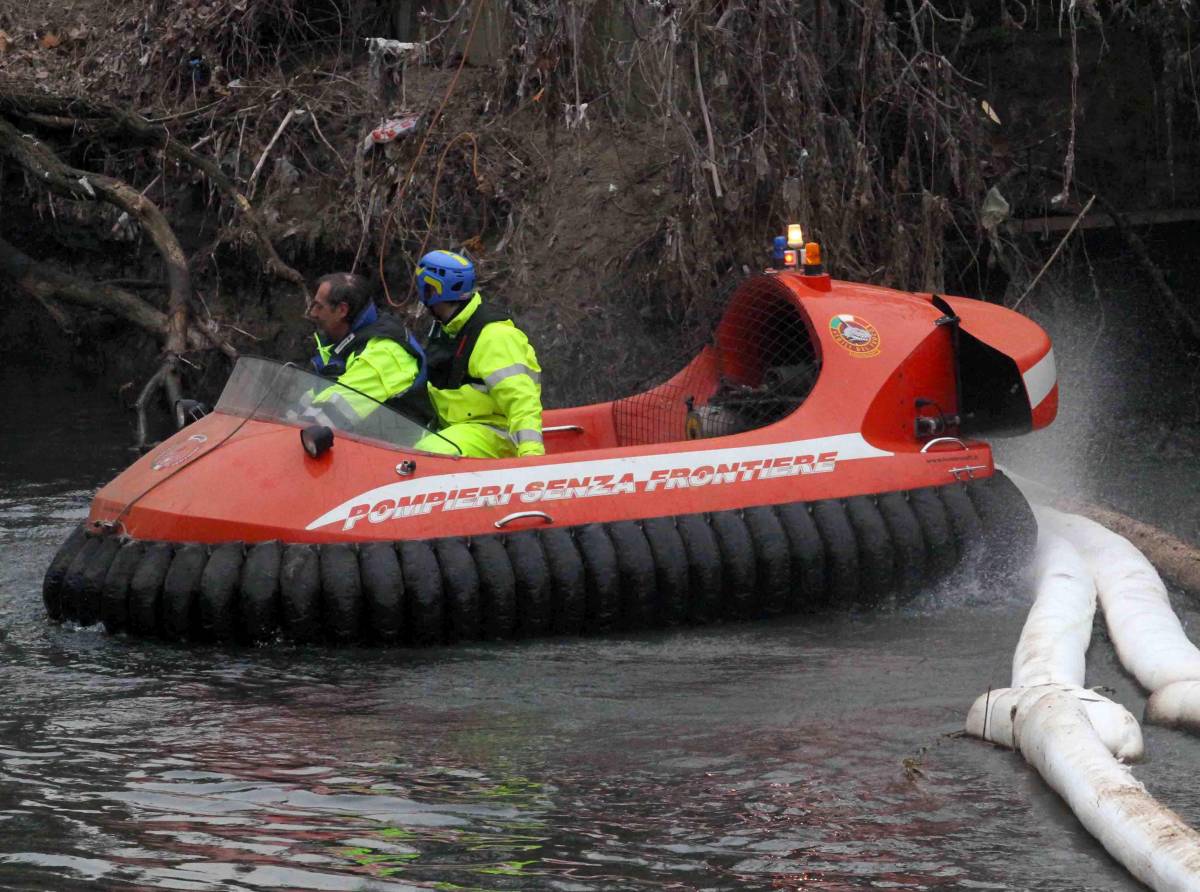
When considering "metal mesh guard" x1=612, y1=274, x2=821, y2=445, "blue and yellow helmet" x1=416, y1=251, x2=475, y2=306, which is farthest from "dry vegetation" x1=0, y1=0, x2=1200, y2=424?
"blue and yellow helmet" x1=416, y1=251, x2=475, y2=306

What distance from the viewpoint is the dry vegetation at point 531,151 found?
8.66 m

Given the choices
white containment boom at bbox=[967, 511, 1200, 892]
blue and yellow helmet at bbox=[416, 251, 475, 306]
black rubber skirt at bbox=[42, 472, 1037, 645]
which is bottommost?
white containment boom at bbox=[967, 511, 1200, 892]

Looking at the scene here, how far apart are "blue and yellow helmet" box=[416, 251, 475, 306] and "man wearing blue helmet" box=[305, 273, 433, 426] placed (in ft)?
0.70

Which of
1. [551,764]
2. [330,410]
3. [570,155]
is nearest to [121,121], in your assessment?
[570,155]

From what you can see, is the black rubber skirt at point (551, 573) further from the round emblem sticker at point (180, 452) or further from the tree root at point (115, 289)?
the tree root at point (115, 289)

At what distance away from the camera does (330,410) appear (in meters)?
6.02

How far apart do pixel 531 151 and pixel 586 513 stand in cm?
A: 497

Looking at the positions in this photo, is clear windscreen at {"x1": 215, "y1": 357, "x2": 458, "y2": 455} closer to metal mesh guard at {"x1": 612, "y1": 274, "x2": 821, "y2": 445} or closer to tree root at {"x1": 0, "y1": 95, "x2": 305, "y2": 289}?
metal mesh guard at {"x1": 612, "y1": 274, "x2": 821, "y2": 445}

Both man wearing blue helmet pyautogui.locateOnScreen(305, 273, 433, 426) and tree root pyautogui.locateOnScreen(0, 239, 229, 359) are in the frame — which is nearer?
man wearing blue helmet pyautogui.locateOnScreen(305, 273, 433, 426)

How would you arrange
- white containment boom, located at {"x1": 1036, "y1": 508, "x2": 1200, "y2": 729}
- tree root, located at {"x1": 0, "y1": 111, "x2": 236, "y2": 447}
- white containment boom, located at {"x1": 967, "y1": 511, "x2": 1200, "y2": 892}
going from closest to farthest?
white containment boom, located at {"x1": 967, "y1": 511, "x2": 1200, "y2": 892}, white containment boom, located at {"x1": 1036, "y1": 508, "x2": 1200, "y2": 729}, tree root, located at {"x1": 0, "y1": 111, "x2": 236, "y2": 447}

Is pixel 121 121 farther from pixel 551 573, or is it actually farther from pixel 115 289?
pixel 551 573

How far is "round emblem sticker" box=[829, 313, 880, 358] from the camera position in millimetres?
6418

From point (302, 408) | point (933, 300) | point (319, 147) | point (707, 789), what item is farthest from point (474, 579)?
point (319, 147)

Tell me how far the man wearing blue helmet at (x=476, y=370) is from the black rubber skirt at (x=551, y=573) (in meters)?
0.59
